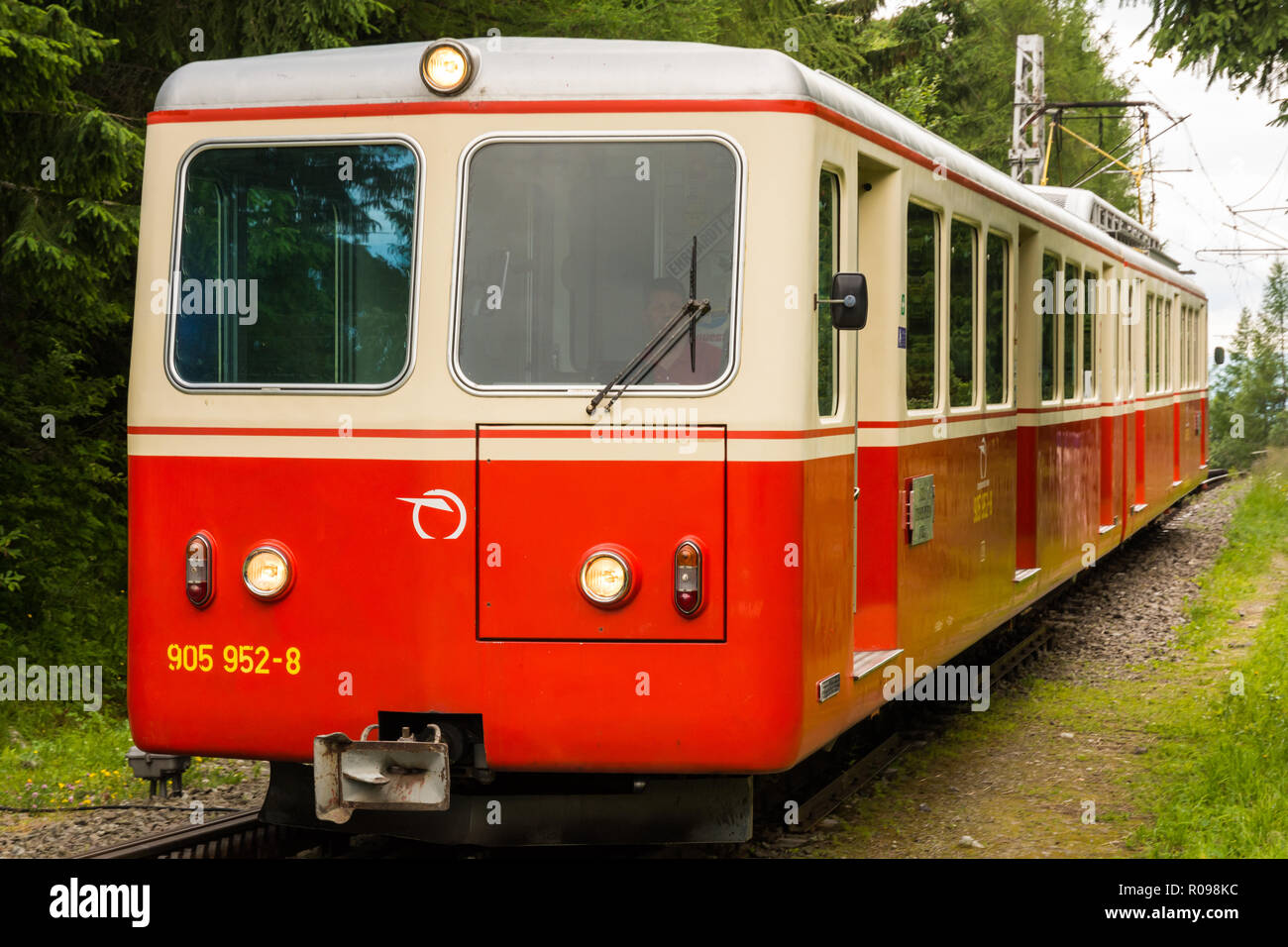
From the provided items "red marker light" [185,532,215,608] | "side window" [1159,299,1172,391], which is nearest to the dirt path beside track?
"red marker light" [185,532,215,608]

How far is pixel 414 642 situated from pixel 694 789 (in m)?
1.08

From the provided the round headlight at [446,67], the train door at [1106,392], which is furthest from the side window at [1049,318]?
the round headlight at [446,67]

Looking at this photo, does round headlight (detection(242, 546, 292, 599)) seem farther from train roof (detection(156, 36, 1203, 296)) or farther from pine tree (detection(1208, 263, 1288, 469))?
pine tree (detection(1208, 263, 1288, 469))

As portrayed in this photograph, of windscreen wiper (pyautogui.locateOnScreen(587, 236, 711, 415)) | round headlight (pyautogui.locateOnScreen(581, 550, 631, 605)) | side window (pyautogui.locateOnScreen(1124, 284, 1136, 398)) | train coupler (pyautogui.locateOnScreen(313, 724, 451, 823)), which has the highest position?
side window (pyautogui.locateOnScreen(1124, 284, 1136, 398))

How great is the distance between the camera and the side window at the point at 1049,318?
10211 millimetres

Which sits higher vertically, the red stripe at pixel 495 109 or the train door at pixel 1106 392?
the red stripe at pixel 495 109

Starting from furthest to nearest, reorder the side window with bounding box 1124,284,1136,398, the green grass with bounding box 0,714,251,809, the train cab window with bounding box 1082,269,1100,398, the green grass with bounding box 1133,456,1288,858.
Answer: the side window with bounding box 1124,284,1136,398 → the train cab window with bounding box 1082,269,1100,398 → the green grass with bounding box 0,714,251,809 → the green grass with bounding box 1133,456,1288,858

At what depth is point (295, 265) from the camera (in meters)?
5.54

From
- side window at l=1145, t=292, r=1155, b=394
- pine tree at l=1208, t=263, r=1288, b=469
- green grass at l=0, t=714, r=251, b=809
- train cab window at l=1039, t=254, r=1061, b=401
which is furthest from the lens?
pine tree at l=1208, t=263, r=1288, b=469

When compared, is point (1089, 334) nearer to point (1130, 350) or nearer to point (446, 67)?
point (1130, 350)

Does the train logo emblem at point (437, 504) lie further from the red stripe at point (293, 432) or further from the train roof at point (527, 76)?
the train roof at point (527, 76)

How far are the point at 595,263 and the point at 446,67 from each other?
2.75 feet

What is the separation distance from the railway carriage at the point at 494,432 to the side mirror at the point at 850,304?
0.05 feet

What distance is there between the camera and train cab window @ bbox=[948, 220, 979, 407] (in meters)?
7.53
